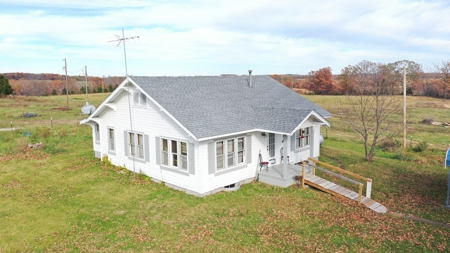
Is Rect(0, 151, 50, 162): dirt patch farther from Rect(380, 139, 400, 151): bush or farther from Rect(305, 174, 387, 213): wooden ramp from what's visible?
Rect(380, 139, 400, 151): bush

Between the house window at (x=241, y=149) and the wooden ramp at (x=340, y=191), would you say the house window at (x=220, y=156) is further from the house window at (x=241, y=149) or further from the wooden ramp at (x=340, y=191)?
the wooden ramp at (x=340, y=191)

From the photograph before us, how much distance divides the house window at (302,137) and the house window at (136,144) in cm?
889

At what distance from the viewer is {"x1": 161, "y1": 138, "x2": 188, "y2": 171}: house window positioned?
15.1 metres

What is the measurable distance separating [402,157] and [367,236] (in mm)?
14130

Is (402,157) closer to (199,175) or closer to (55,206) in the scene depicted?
(199,175)

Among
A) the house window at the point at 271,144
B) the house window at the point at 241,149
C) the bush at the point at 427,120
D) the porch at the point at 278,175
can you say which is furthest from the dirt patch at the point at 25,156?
the bush at the point at 427,120

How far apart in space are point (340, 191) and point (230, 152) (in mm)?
5508

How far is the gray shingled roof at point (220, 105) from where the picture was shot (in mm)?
14934

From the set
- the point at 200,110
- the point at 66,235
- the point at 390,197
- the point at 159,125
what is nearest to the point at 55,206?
the point at 66,235

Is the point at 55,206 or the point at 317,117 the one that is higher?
the point at 317,117

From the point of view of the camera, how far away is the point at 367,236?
1095 cm

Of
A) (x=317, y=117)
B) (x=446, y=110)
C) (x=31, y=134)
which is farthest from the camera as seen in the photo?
(x=446, y=110)

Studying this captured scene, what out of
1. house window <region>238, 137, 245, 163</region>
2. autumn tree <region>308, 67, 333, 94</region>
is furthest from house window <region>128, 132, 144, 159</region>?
autumn tree <region>308, 67, 333, 94</region>

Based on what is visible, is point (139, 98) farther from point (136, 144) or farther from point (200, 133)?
point (200, 133)
